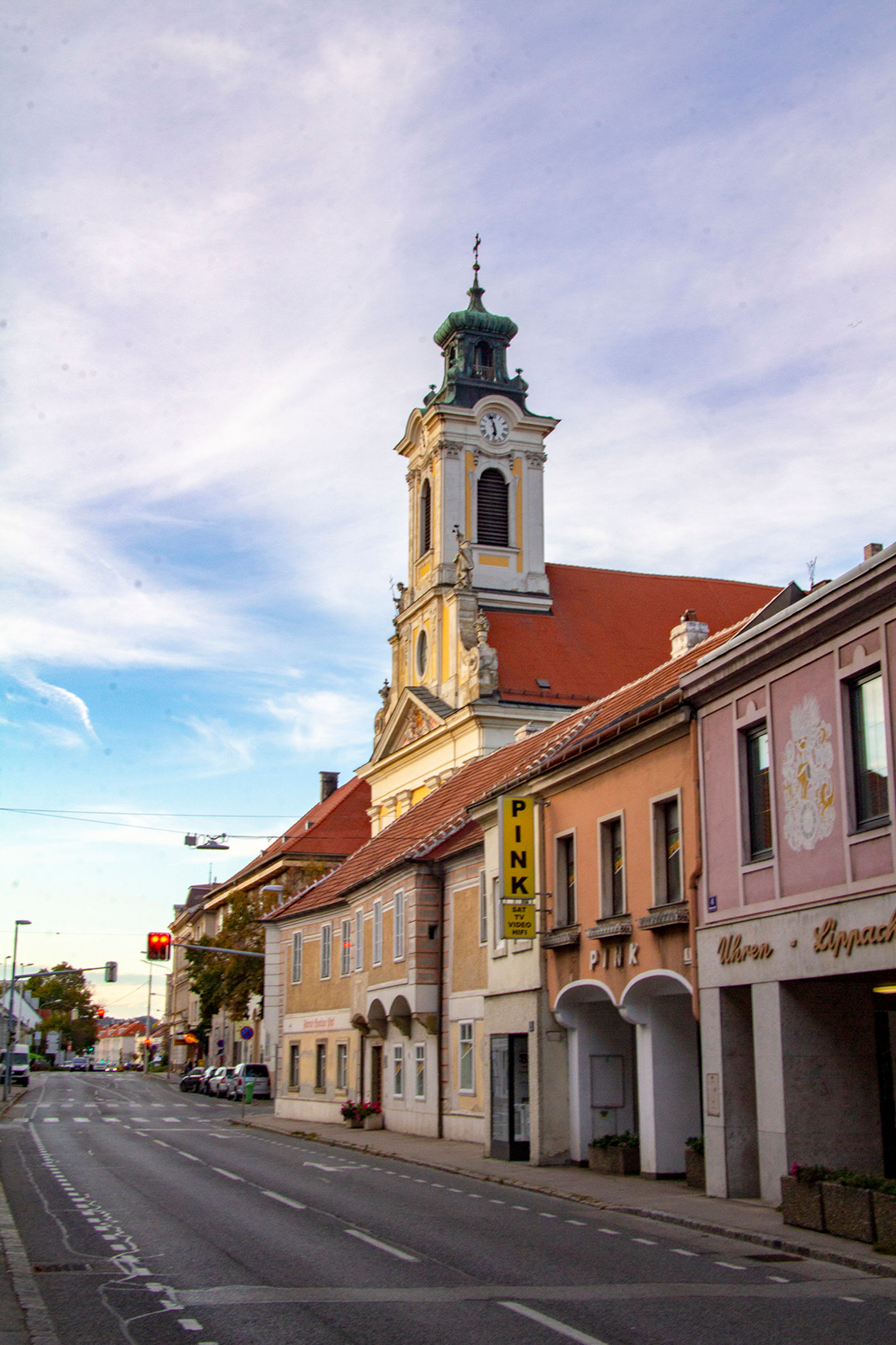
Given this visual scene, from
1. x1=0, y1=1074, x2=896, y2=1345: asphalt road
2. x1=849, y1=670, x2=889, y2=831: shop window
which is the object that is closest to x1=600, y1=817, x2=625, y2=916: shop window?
x1=0, y1=1074, x2=896, y2=1345: asphalt road

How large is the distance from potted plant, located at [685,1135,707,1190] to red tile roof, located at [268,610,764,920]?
599 cm

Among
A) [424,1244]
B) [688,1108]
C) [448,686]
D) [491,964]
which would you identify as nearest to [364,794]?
[448,686]

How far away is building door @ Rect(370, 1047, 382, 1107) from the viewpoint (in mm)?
38000

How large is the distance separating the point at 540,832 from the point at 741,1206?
30.2 ft

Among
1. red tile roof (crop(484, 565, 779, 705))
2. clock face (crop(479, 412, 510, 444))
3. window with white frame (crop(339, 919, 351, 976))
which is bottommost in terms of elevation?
window with white frame (crop(339, 919, 351, 976))

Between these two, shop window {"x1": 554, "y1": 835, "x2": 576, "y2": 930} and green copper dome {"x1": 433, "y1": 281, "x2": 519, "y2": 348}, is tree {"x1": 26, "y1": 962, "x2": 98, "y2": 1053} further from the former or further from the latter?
shop window {"x1": 554, "y1": 835, "x2": 576, "y2": 930}

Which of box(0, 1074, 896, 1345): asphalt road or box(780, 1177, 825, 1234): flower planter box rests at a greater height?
box(780, 1177, 825, 1234): flower planter box

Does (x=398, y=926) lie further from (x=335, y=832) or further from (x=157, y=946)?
(x=335, y=832)

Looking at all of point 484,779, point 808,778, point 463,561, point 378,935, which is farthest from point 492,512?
point 808,778

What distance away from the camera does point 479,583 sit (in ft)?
213

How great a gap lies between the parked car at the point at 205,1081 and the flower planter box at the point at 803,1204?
174ft

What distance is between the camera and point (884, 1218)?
14219 mm

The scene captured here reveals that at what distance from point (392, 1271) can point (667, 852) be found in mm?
9853

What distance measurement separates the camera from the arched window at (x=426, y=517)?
68.2 metres
